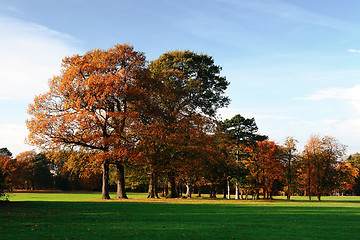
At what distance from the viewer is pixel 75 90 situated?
43250 millimetres

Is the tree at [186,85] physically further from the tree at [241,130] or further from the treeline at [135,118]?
the tree at [241,130]

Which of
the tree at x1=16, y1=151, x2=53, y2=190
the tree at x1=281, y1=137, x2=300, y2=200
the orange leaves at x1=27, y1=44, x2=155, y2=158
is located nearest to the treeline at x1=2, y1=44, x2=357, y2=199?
the orange leaves at x1=27, y1=44, x2=155, y2=158

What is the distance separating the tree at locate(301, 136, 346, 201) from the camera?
6600 cm

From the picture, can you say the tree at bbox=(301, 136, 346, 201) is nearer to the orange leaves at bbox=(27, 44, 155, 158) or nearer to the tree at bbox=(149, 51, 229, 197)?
the tree at bbox=(149, 51, 229, 197)

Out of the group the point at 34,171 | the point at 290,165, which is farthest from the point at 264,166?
the point at 34,171

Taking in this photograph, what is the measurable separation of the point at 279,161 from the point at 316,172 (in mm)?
7635

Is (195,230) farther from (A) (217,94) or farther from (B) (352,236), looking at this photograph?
(A) (217,94)

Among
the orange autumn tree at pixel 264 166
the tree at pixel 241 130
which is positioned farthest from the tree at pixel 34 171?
the orange autumn tree at pixel 264 166

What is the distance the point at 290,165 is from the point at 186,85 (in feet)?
83.5

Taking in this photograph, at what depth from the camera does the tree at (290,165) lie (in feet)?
213

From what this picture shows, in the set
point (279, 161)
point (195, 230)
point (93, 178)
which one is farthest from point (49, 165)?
point (195, 230)

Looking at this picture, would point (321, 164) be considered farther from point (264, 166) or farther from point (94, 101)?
point (94, 101)

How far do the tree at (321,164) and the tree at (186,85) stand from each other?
21.6 metres

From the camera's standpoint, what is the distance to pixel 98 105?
4272 centimetres
